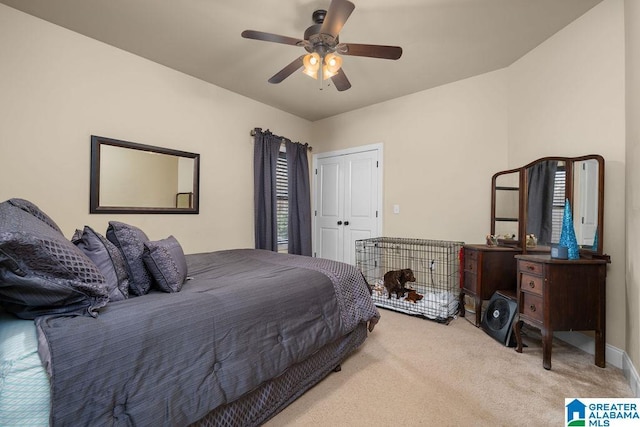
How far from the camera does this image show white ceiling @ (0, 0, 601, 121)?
2160mm

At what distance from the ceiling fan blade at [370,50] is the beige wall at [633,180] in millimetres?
1451

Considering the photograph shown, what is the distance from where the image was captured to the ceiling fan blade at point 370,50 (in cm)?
202

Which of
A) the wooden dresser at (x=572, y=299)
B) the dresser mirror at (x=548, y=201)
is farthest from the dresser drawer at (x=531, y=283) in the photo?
the dresser mirror at (x=548, y=201)

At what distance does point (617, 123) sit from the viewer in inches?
81.2

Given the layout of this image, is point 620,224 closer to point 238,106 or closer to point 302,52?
point 302,52

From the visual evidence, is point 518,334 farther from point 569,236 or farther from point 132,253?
Result: point 132,253

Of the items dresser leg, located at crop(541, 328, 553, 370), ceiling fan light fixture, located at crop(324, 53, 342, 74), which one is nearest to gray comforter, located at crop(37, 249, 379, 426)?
dresser leg, located at crop(541, 328, 553, 370)

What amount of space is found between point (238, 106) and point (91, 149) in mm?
1741

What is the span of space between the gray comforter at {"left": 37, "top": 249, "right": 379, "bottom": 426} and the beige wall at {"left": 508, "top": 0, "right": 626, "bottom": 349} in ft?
6.73

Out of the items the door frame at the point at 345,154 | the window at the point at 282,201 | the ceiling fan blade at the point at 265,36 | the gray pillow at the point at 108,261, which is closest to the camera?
the gray pillow at the point at 108,261

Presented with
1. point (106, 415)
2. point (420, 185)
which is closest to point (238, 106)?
point (420, 185)

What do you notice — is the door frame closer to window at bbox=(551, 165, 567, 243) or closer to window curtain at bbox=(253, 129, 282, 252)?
window curtain at bbox=(253, 129, 282, 252)

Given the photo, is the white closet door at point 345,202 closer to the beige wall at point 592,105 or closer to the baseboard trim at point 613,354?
the beige wall at point 592,105

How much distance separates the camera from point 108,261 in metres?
1.35
